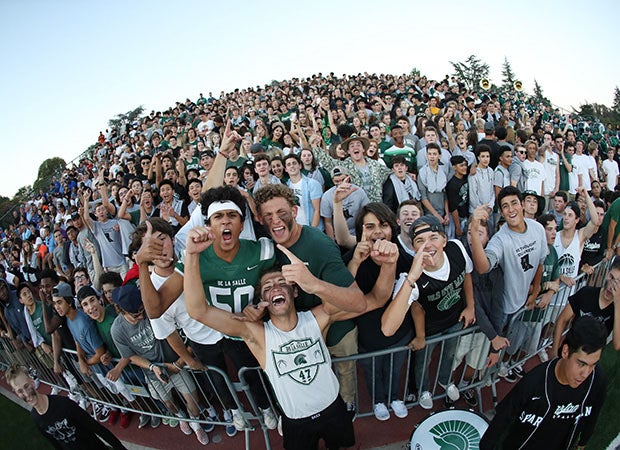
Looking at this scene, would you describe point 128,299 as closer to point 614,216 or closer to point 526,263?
point 526,263

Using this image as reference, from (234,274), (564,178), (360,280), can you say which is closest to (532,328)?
(360,280)

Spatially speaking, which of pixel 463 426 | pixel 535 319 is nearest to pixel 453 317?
pixel 463 426

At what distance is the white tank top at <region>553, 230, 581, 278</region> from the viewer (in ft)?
13.5

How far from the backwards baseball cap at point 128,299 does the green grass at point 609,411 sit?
14.6ft

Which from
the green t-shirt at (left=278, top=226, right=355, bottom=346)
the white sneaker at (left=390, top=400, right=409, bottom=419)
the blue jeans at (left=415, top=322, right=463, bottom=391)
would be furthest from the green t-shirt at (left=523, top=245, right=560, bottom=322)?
the green t-shirt at (left=278, top=226, right=355, bottom=346)

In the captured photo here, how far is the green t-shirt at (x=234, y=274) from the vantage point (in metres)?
2.70

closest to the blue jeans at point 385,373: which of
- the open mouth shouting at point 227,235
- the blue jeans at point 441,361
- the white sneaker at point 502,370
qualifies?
the blue jeans at point 441,361

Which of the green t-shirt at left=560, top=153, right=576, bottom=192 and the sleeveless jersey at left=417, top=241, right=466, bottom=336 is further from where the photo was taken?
the green t-shirt at left=560, top=153, right=576, bottom=192

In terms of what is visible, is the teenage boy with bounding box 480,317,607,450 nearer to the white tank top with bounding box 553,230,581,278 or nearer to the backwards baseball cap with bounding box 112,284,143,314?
the white tank top with bounding box 553,230,581,278

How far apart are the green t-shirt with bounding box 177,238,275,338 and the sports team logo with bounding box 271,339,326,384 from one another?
491mm

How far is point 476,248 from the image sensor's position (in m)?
3.11

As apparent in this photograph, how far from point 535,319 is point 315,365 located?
2.56 meters

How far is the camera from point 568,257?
414cm

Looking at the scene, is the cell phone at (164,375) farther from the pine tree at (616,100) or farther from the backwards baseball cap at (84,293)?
the pine tree at (616,100)
